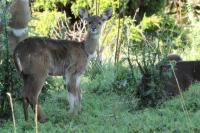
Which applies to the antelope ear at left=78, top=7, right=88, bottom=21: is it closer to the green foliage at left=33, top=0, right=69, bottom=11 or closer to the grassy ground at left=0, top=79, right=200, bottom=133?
the grassy ground at left=0, top=79, right=200, bottom=133

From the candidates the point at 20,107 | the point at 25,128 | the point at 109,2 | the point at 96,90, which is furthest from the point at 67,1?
the point at 25,128

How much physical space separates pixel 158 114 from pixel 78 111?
4.01 feet

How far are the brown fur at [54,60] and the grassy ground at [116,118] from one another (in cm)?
30

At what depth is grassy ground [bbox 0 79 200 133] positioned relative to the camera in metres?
7.02

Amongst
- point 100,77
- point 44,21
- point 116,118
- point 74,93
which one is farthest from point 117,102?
point 44,21

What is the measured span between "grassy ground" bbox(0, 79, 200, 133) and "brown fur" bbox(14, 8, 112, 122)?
0.30 meters

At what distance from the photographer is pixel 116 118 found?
7.76 metres

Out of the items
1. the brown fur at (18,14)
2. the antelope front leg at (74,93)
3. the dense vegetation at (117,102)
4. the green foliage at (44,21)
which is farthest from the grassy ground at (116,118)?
the green foliage at (44,21)

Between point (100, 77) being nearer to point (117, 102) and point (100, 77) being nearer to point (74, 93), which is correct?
point (117, 102)

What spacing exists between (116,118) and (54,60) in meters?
1.33

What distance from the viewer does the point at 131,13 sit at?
891 inches

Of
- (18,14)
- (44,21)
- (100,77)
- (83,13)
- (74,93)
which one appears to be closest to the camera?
(18,14)

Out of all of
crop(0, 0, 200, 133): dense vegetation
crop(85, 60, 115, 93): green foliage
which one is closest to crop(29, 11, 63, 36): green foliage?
crop(85, 60, 115, 93): green foliage

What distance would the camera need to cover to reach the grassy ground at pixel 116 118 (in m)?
7.02
